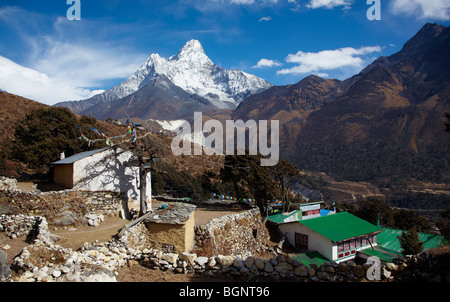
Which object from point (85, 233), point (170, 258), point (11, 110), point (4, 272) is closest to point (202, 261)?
point (170, 258)

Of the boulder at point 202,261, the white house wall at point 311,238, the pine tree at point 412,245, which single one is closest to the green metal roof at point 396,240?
the pine tree at point 412,245

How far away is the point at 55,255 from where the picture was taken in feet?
22.9

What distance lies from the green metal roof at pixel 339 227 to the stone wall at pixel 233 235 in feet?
12.7

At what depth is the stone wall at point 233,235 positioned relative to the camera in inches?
484

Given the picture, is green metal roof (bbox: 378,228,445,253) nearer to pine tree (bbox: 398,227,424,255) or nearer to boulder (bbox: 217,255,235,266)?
pine tree (bbox: 398,227,424,255)

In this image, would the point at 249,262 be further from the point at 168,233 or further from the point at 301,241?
the point at 301,241

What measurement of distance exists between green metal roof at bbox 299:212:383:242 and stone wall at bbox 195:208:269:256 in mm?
3856

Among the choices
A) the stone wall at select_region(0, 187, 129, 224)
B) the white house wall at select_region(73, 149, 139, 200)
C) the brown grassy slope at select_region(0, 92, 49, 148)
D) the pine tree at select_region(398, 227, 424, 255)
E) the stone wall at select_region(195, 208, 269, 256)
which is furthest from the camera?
the brown grassy slope at select_region(0, 92, 49, 148)

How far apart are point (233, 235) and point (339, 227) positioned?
9741mm

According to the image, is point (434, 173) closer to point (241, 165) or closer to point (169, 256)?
point (241, 165)

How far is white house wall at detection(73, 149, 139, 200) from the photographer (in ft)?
43.5

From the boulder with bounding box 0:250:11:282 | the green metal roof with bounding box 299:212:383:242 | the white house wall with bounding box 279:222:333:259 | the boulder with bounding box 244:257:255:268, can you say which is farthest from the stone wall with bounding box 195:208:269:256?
the boulder with bounding box 0:250:11:282
